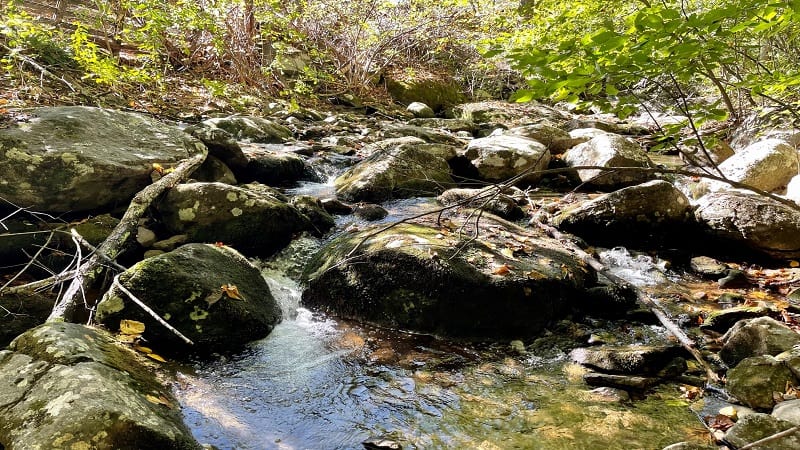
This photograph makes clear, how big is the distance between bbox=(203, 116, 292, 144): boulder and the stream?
5.98 meters

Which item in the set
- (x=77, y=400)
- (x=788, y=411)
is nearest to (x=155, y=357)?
(x=77, y=400)

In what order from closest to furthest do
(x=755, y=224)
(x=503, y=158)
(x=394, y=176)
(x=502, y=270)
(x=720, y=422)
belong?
1. (x=720, y=422)
2. (x=502, y=270)
3. (x=755, y=224)
4. (x=394, y=176)
5. (x=503, y=158)

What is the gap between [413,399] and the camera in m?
3.17

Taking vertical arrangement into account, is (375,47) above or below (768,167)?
above

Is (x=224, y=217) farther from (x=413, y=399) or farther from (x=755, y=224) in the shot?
(x=755, y=224)

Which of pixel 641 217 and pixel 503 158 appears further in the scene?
pixel 503 158

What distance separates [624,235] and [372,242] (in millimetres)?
3364

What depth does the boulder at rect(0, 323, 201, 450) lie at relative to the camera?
203 cm

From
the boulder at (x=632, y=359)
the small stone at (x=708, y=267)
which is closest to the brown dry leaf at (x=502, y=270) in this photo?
the boulder at (x=632, y=359)

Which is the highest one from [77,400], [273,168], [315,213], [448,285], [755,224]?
[755,224]

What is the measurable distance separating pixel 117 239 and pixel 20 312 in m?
1.16

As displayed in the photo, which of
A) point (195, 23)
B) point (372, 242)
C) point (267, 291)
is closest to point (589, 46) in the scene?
point (372, 242)

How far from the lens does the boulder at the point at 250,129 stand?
30.2 ft

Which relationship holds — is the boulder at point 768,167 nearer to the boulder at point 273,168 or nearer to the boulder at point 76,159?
the boulder at point 273,168
